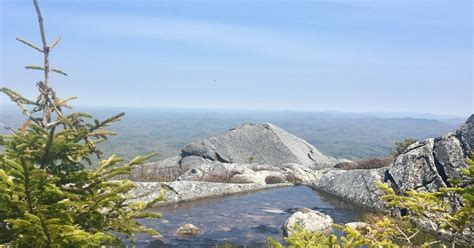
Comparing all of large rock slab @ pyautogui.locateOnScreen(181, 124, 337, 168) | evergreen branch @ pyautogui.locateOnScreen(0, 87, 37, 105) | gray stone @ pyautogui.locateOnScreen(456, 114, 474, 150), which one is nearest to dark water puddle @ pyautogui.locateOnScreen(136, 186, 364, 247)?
gray stone @ pyautogui.locateOnScreen(456, 114, 474, 150)

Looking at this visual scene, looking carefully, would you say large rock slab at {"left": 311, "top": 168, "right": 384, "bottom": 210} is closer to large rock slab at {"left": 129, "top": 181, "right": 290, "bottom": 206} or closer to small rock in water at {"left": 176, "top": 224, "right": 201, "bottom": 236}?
large rock slab at {"left": 129, "top": 181, "right": 290, "bottom": 206}

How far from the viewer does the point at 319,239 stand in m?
7.45

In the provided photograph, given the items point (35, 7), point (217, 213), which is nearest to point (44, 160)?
point (35, 7)

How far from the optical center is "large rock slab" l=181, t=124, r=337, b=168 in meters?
44.8

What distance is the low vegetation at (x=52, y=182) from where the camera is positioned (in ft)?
16.7

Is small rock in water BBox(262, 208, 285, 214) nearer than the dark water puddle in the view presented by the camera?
No

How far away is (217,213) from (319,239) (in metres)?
15.3

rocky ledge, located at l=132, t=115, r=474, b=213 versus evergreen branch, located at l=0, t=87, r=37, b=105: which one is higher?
evergreen branch, located at l=0, t=87, r=37, b=105

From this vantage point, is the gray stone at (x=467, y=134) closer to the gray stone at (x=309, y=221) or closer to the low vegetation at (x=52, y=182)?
the gray stone at (x=309, y=221)

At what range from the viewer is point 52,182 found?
571cm

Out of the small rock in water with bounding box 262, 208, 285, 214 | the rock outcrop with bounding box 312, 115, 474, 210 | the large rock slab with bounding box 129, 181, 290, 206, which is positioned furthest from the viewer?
the large rock slab with bounding box 129, 181, 290, 206

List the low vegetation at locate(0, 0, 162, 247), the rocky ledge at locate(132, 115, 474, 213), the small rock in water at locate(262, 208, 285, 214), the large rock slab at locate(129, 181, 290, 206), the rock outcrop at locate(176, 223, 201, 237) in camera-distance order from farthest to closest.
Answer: the large rock slab at locate(129, 181, 290, 206) → the small rock in water at locate(262, 208, 285, 214) → the rocky ledge at locate(132, 115, 474, 213) → the rock outcrop at locate(176, 223, 201, 237) → the low vegetation at locate(0, 0, 162, 247)

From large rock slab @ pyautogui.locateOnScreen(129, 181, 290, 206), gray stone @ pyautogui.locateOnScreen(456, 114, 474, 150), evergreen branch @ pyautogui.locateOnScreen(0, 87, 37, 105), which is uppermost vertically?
evergreen branch @ pyautogui.locateOnScreen(0, 87, 37, 105)

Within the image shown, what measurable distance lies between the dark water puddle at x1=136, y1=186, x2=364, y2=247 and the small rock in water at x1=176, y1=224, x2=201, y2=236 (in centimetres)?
28
